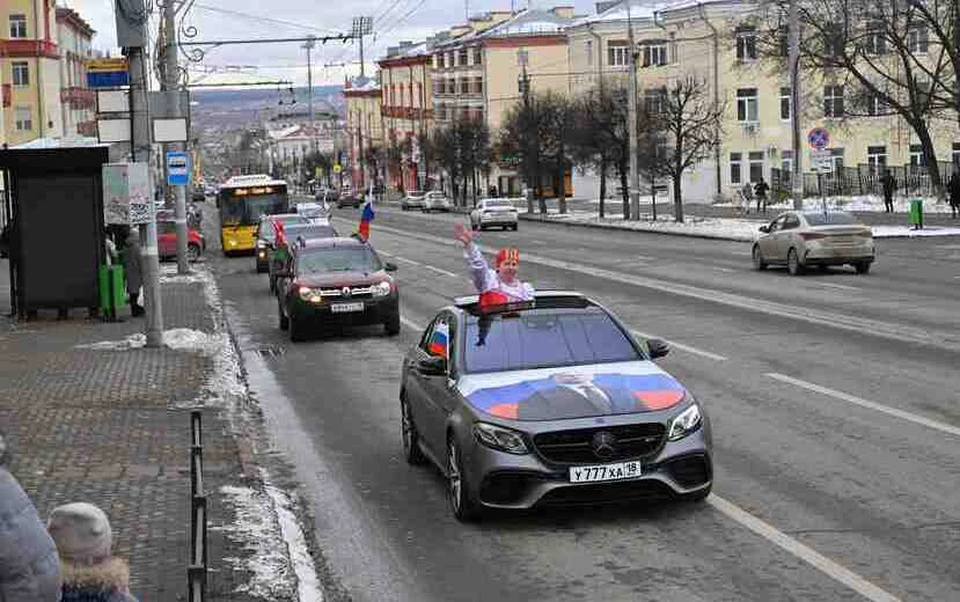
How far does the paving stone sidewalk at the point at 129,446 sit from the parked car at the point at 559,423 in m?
1.60

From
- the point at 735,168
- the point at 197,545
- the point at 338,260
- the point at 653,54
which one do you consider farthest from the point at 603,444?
the point at 653,54

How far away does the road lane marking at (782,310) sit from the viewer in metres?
20.7

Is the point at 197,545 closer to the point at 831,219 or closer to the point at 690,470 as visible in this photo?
the point at 690,470

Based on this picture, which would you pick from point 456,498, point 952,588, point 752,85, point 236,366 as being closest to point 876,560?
point 952,588

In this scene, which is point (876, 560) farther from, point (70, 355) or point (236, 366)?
point (70, 355)

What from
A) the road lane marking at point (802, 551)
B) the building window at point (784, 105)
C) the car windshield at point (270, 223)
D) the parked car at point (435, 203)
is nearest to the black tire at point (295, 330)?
the road lane marking at point (802, 551)

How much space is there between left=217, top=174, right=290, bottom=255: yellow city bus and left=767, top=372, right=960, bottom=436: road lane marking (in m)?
39.9

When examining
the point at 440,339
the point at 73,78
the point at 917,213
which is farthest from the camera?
the point at 73,78

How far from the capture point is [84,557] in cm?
484

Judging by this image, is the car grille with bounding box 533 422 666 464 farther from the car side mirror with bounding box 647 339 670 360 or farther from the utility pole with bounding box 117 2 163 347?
the utility pole with bounding box 117 2 163 347

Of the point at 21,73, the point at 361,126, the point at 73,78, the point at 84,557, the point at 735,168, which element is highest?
the point at 361,126

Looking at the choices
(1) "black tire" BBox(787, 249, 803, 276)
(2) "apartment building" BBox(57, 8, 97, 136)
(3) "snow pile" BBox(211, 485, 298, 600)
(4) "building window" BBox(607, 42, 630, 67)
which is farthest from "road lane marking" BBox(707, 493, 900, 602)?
(4) "building window" BBox(607, 42, 630, 67)

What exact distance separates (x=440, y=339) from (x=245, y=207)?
44.9 metres

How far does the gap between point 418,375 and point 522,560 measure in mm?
3212
